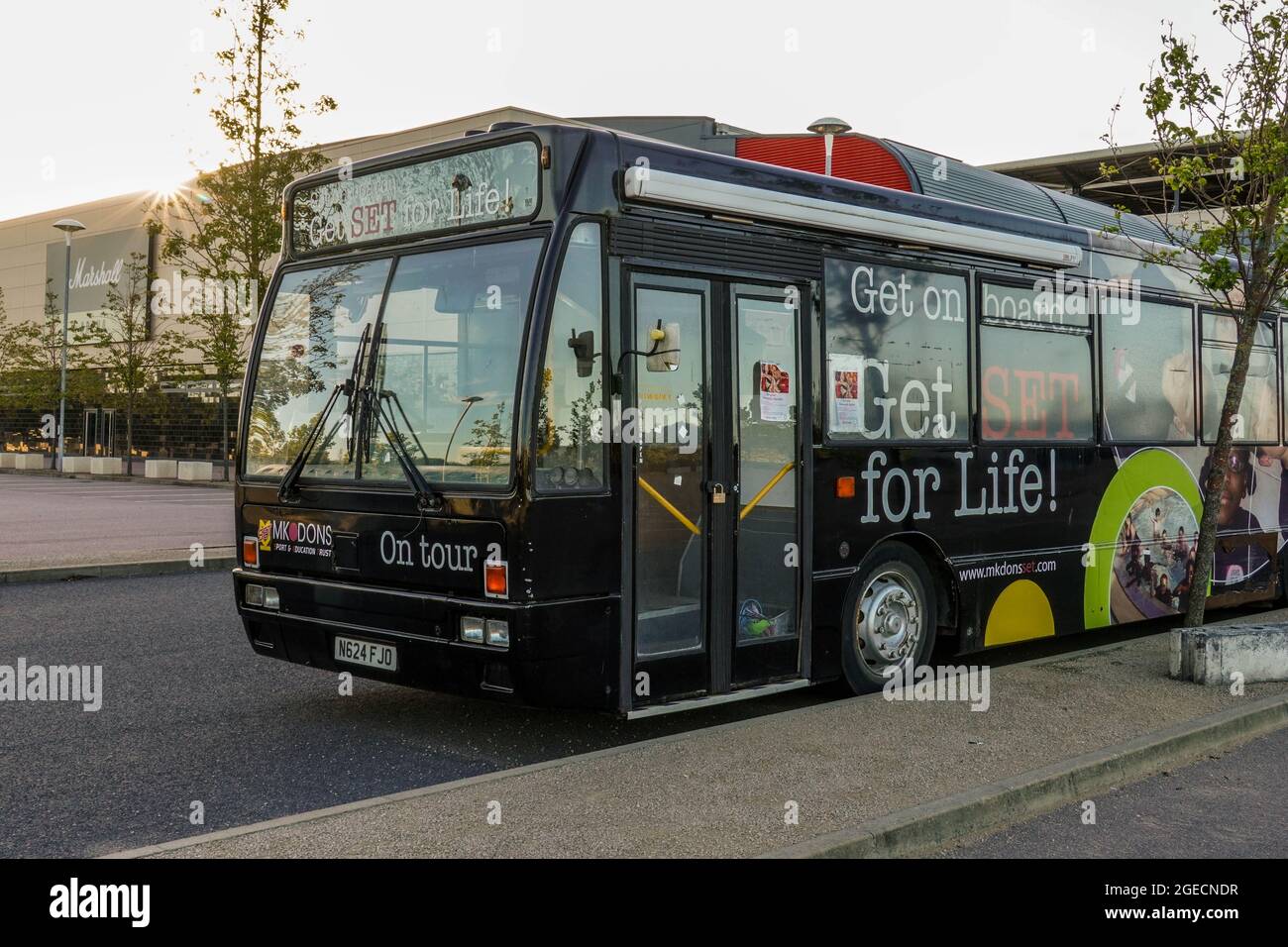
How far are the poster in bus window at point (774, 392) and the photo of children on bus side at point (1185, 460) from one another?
332 centimetres

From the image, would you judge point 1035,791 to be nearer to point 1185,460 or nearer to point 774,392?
point 774,392

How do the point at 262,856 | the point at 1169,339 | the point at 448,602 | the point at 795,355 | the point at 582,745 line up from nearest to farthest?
the point at 262,856, the point at 448,602, the point at 582,745, the point at 795,355, the point at 1169,339

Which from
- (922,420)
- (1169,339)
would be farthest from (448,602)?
(1169,339)

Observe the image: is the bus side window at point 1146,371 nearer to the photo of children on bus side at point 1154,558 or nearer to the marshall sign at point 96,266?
the photo of children on bus side at point 1154,558

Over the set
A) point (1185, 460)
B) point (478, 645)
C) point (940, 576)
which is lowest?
point (478, 645)

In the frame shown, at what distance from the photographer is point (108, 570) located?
1341cm

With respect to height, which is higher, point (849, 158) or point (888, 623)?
point (849, 158)

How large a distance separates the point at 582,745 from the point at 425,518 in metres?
1.47

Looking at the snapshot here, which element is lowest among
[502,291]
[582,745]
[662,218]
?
[582,745]

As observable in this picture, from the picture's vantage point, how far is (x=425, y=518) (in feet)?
19.9

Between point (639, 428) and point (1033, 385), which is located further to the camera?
point (1033, 385)

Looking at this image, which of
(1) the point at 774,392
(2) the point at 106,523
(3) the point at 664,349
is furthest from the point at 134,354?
(3) the point at 664,349

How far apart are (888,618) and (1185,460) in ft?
12.4

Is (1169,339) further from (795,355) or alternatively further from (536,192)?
(536,192)
